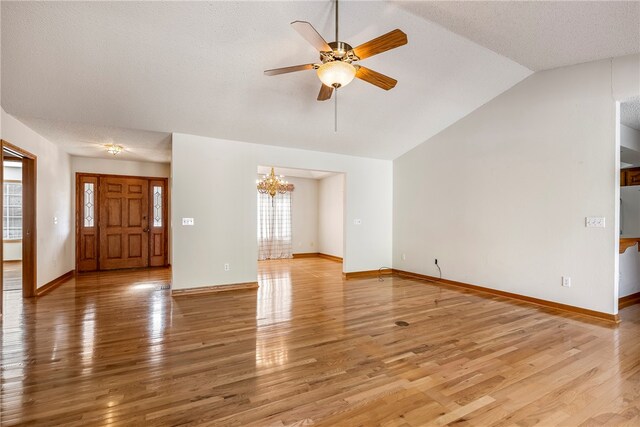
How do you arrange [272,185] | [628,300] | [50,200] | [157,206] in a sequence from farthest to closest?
[272,185]
[157,206]
[50,200]
[628,300]

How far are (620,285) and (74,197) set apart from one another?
10253 mm

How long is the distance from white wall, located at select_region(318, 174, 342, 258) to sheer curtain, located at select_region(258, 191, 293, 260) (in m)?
1.12

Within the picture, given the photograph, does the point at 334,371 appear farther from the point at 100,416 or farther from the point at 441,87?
the point at 441,87

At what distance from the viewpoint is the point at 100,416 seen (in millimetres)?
1939

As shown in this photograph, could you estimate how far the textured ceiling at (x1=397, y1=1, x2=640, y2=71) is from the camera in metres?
2.93

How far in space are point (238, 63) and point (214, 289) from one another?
3.60 m

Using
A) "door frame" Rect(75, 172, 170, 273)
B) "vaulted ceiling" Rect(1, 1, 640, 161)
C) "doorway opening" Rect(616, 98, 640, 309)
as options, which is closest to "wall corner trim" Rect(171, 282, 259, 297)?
"vaulted ceiling" Rect(1, 1, 640, 161)

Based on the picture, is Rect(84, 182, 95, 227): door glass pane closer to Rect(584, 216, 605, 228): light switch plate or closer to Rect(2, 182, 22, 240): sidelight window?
Rect(2, 182, 22, 240): sidelight window

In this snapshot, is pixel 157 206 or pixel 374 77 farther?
pixel 157 206

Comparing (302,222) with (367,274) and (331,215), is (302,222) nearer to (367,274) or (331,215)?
(331,215)

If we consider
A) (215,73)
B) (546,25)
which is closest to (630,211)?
(546,25)

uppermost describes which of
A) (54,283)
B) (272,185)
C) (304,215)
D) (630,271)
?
(272,185)

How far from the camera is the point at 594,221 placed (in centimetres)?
393

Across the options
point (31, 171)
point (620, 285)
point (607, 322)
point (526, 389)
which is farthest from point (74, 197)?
point (620, 285)
